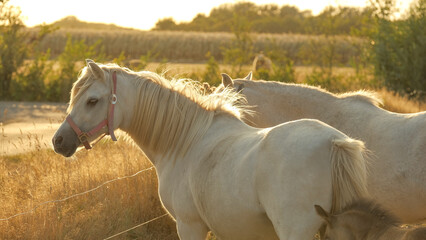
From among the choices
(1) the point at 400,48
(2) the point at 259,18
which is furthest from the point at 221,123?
(2) the point at 259,18

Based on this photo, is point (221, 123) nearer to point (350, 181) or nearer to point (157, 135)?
point (157, 135)

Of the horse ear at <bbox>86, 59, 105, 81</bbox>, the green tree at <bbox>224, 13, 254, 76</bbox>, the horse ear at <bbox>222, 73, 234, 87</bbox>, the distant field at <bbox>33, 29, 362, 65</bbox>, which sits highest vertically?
the horse ear at <bbox>86, 59, 105, 81</bbox>

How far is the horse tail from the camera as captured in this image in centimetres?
361

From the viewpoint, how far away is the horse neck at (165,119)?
15.9ft

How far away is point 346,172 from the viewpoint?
11.9 feet

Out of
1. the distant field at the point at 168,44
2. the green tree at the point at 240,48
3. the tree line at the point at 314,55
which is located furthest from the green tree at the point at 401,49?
the distant field at the point at 168,44

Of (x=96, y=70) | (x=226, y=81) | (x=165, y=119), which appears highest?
(x=96, y=70)

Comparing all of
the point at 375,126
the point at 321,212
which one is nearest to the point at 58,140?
the point at 321,212

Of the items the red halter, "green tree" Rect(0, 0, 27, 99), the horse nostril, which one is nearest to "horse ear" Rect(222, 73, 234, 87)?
the red halter

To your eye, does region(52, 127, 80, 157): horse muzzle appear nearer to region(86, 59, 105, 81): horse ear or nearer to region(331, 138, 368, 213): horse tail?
region(86, 59, 105, 81): horse ear

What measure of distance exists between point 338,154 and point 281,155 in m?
0.35

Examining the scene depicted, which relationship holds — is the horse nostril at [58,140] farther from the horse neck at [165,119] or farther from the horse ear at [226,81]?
the horse ear at [226,81]

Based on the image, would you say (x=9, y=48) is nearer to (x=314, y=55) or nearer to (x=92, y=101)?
(x=314, y=55)

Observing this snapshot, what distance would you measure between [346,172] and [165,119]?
1846mm
